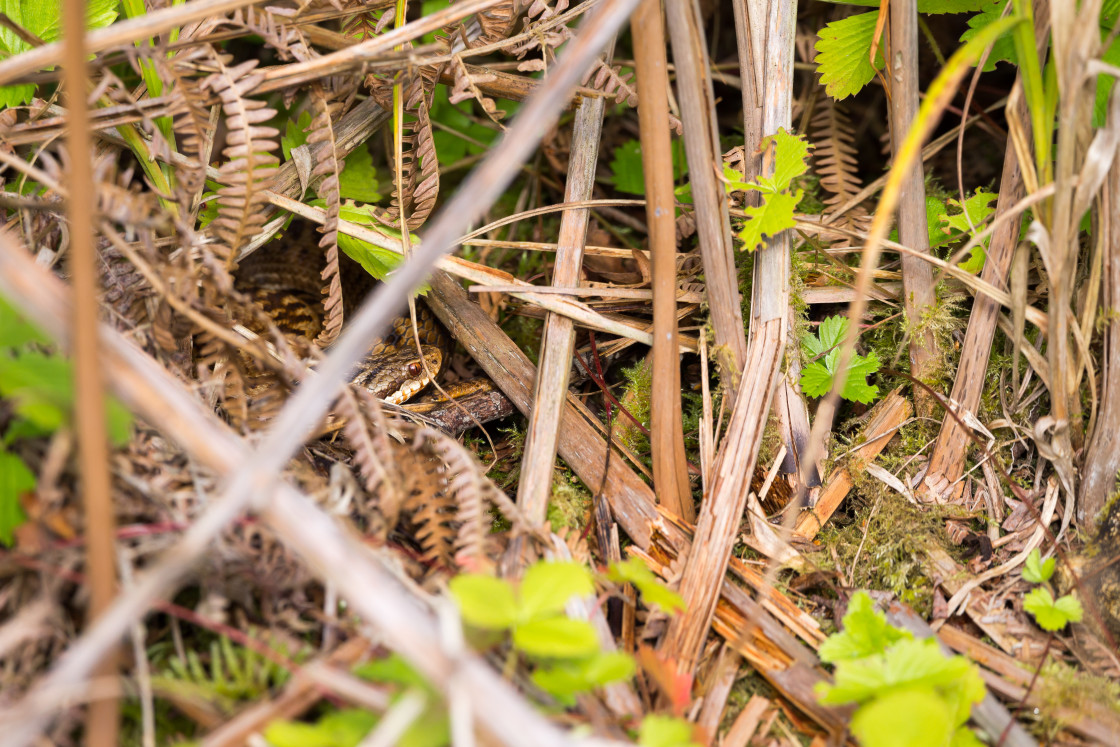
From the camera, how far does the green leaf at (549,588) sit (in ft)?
4.27

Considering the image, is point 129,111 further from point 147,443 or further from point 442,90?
point 442,90

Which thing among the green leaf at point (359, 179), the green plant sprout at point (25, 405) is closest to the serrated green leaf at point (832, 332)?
the green leaf at point (359, 179)

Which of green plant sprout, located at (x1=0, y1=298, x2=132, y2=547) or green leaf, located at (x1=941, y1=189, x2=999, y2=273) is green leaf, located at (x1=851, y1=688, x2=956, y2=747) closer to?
green leaf, located at (x1=941, y1=189, x2=999, y2=273)

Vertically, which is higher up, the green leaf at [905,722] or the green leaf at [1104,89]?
the green leaf at [1104,89]

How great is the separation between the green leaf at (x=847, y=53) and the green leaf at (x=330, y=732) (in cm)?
210

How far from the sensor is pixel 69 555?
51.4 inches

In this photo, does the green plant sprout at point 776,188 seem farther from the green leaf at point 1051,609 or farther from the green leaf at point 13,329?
the green leaf at point 13,329

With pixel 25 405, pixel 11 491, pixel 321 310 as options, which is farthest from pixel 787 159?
pixel 321 310

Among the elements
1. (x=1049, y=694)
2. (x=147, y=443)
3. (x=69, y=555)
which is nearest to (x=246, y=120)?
(x=147, y=443)

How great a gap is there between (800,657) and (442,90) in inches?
101

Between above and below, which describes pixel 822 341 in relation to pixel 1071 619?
above

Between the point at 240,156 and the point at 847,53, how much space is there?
181 cm

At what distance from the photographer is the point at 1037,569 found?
5.93 feet

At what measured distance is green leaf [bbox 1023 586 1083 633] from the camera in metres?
1.70
